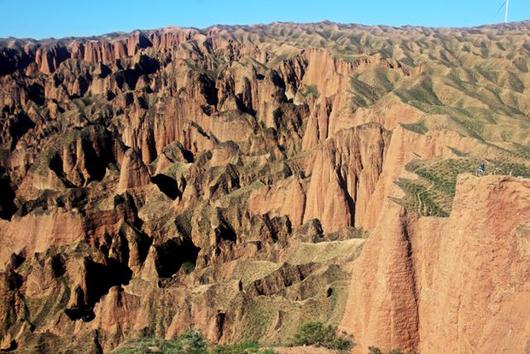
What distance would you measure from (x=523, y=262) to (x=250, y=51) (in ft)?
493

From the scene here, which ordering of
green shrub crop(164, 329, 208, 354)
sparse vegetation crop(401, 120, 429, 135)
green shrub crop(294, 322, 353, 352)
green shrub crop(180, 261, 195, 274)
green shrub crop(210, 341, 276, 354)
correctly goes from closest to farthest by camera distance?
green shrub crop(294, 322, 353, 352) < green shrub crop(210, 341, 276, 354) < green shrub crop(164, 329, 208, 354) < green shrub crop(180, 261, 195, 274) < sparse vegetation crop(401, 120, 429, 135)

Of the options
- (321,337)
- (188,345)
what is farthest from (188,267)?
(321,337)

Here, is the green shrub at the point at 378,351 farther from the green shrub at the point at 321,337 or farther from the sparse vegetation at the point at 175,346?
the sparse vegetation at the point at 175,346

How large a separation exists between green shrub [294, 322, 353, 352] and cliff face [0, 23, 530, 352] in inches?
23.6

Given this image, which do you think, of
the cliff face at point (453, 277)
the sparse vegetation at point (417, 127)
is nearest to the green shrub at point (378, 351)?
the cliff face at point (453, 277)

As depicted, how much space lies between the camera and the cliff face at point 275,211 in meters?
24.8

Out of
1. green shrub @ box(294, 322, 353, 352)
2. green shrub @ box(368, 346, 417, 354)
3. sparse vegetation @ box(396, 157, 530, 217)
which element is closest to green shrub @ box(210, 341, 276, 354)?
green shrub @ box(294, 322, 353, 352)

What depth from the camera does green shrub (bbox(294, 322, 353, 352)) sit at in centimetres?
2895

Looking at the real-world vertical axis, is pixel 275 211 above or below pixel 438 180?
above

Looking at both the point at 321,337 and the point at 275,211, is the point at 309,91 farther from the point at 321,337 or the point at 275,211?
the point at 321,337

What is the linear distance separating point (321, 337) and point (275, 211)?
3078cm

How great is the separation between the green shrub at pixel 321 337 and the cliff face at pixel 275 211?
60cm

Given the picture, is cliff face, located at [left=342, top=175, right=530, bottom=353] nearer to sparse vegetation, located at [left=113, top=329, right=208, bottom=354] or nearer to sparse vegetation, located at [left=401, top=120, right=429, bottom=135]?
sparse vegetation, located at [left=113, top=329, right=208, bottom=354]

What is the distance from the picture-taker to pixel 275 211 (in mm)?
60312
